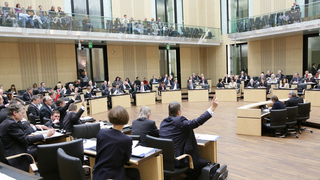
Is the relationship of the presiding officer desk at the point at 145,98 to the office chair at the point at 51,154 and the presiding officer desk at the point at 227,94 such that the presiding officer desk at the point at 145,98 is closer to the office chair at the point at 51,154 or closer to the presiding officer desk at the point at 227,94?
the presiding officer desk at the point at 227,94

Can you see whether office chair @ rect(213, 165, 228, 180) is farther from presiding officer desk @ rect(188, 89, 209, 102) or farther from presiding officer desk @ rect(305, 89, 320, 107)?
presiding officer desk @ rect(188, 89, 209, 102)

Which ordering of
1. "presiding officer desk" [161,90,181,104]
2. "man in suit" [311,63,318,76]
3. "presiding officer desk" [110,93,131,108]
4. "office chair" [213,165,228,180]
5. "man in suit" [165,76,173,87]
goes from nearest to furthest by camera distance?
1. "office chair" [213,165,228,180]
2. "presiding officer desk" [110,93,131,108]
3. "presiding officer desk" [161,90,181,104]
4. "man in suit" [311,63,318,76]
5. "man in suit" [165,76,173,87]

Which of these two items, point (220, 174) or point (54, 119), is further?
point (54, 119)

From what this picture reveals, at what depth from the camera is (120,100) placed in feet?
39.8

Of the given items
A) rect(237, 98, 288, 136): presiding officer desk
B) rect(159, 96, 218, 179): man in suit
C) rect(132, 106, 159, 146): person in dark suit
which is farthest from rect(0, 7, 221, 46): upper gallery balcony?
rect(159, 96, 218, 179): man in suit

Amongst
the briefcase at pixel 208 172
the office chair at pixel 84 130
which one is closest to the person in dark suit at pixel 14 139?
the office chair at pixel 84 130

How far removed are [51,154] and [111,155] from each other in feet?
2.96

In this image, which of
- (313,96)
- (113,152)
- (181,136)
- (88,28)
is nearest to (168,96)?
(88,28)

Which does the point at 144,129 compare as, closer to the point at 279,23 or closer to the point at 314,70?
the point at 279,23

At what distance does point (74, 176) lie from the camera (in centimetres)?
248

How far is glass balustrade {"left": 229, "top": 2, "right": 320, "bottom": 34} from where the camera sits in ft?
41.5

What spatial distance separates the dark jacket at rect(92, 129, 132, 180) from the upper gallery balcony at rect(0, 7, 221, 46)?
404 inches

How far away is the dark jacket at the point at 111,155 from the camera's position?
2499 mm

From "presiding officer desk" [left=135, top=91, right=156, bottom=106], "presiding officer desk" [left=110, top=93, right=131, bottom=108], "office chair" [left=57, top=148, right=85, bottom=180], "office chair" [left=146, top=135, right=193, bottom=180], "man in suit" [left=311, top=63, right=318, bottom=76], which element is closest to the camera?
"office chair" [left=57, top=148, right=85, bottom=180]
